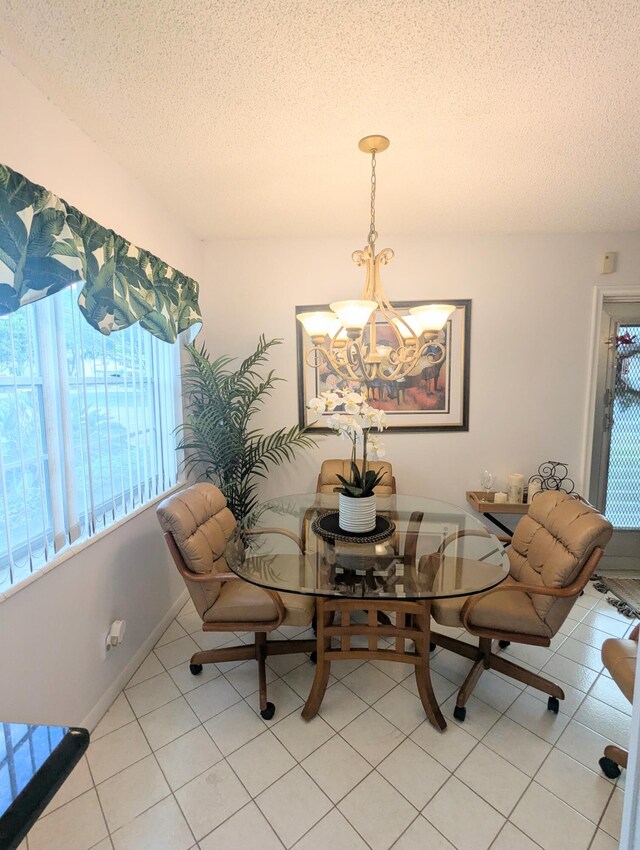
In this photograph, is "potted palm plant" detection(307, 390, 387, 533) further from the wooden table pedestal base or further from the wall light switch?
the wall light switch

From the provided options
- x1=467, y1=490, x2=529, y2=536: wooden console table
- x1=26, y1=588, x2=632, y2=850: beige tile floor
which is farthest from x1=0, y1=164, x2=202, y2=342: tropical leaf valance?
x1=467, y1=490, x2=529, y2=536: wooden console table

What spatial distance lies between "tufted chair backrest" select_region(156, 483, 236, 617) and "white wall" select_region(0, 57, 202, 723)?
0.35 metres

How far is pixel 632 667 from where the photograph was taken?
1401mm

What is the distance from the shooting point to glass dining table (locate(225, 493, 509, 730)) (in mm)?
1552

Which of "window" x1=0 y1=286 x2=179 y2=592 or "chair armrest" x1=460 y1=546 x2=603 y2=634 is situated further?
"chair armrest" x1=460 y1=546 x2=603 y2=634

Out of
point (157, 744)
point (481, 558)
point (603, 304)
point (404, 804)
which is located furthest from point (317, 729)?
point (603, 304)

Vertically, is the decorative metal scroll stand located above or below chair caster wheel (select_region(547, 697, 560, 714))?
above

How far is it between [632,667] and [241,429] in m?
2.27

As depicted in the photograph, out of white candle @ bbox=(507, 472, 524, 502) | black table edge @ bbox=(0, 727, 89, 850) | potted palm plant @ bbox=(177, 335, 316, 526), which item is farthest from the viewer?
white candle @ bbox=(507, 472, 524, 502)

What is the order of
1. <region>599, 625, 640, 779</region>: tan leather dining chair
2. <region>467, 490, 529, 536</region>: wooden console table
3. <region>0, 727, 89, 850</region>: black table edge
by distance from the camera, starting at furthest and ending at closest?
<region>467, 490, 529, 536</region>: wooden console table < <region>599, 625, 640, 779</region>: tan leather dining chair < <region>0, 727, 89, 850</region>: black table edge

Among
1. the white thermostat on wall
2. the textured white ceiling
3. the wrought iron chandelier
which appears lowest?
the white thermostat on wall

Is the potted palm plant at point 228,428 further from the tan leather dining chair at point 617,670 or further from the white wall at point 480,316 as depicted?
the tan leather dining chair at point 617,670

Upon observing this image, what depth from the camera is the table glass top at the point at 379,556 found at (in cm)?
154

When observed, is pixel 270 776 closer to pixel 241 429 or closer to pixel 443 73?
pixel 241 429
